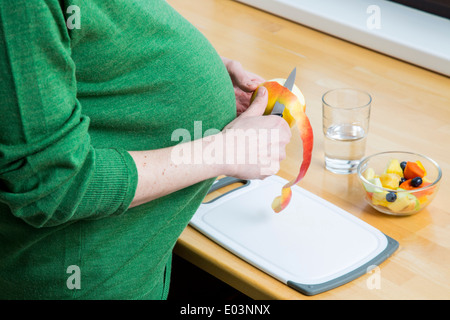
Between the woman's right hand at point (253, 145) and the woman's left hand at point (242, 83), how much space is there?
172 millimetres

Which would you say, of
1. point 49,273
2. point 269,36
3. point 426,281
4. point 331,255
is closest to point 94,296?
point 49,273

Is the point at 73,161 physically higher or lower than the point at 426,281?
higher

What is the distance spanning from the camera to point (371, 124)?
3.82 ft

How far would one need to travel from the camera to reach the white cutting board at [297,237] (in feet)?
2.83

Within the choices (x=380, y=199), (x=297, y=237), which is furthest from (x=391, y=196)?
(x=297, y=237)

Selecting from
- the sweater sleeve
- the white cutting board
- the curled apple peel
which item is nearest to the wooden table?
the white cutting board

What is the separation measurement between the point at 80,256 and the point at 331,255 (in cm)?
35

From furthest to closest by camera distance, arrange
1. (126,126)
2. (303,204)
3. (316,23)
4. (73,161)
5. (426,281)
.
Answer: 1. (316,23)
2. (303,204)
3. (426,281)
4. (126,126)
5. (73,161)

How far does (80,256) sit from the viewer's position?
0.75 meters

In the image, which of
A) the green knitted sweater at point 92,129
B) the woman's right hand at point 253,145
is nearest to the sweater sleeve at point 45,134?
the green knitted sweater at point 92,129

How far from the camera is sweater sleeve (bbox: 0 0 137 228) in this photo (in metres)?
0.54

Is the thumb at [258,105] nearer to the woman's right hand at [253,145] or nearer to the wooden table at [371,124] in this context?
the woman's right hand at [253,145]

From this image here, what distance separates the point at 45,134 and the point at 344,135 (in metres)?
0.62

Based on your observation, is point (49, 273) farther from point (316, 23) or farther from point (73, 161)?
point (316, 23)
